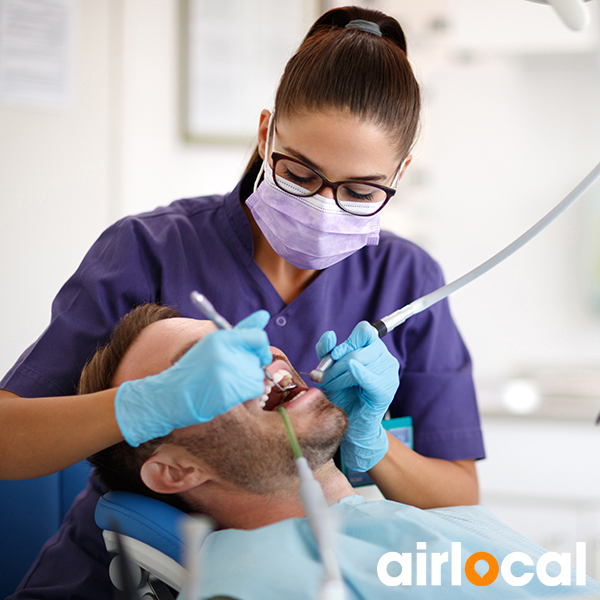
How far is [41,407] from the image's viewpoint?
1007 mm

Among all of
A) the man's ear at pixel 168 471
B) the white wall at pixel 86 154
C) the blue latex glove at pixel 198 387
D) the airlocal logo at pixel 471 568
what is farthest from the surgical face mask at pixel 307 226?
the white wall at pixel 86 154

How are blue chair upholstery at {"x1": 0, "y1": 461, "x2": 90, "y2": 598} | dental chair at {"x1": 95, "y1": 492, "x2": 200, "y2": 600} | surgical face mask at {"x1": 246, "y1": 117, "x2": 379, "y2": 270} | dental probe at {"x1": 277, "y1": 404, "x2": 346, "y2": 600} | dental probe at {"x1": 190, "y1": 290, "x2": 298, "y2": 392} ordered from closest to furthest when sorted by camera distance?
dental probe at {"x1": 277, "y1": 404, "x2": 346, "y2": 600} → dental probe at {"x1": 190, "y1": 290, "x2": 298, "y2": 392} → dental chair at {"x1": 95, "y1": 492, "x2": 200, "y2": 600} → surgical face mask at {"x1": 246, "y1": 117, "x2": 379, "y2": 270} → blue chair upholstery at {"x1": 0, "y1": 461, "x2": 90, "y2": 598}

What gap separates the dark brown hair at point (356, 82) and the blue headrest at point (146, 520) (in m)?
0.80

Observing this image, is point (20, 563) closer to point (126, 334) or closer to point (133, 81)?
point (126, 334)

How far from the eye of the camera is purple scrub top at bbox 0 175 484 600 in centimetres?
121

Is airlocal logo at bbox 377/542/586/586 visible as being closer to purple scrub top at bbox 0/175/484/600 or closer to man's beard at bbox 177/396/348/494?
man's beard at bbox 177/396/348/494

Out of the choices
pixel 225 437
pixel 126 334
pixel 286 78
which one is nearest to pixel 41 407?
pixel 126 334

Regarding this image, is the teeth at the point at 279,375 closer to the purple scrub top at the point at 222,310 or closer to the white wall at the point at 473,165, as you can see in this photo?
the purple scrub top at the point at 222,310

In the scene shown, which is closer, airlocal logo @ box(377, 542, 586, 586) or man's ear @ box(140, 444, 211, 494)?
airlocal logo @ box(377, 542, 586, 586)

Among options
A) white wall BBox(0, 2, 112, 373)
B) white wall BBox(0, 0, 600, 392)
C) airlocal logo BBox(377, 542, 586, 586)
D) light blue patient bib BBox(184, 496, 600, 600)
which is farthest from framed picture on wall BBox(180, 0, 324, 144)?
airlocal logo BBox(377, 542, 586, 586)

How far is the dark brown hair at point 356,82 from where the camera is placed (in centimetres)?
112

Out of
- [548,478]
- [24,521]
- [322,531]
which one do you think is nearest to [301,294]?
[322,531]

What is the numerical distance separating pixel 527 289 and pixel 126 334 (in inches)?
72.9

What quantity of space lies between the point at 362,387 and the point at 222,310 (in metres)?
0.41
